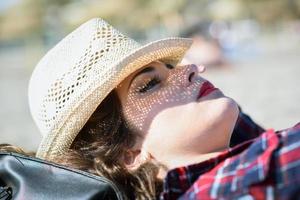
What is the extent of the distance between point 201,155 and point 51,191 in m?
0.37

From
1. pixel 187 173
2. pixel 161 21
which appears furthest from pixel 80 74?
pixel 161 21

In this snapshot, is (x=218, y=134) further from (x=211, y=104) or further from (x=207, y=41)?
(x=207, y=41)

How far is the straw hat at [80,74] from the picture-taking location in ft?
4.52

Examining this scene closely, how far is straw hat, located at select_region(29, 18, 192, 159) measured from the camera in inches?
54.3

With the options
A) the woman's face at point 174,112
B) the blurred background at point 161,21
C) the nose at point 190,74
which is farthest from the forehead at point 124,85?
the blurred background at point 161,21

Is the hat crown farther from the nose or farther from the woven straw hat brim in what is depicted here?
the nose

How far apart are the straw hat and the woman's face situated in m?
0.06

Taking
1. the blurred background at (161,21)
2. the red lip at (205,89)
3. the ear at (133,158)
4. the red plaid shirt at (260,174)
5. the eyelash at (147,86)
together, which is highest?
the eyelash at (147,86)

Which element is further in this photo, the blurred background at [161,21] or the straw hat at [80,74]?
the blurred background at [161,21]

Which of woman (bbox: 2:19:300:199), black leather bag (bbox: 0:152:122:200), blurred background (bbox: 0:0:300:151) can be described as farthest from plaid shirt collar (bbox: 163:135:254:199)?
blurred background (bbox: 0:0:300:151)

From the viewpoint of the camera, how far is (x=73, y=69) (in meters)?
1.44

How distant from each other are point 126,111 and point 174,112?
143mm

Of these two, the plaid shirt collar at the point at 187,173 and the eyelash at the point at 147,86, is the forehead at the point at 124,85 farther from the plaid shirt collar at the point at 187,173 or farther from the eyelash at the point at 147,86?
the plaid shirt collar at the point at 187,173

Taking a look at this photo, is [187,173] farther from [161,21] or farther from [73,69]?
[161,21]
